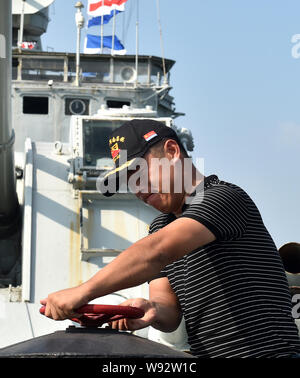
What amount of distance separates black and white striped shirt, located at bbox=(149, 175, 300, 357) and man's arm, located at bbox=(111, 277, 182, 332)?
200 mm

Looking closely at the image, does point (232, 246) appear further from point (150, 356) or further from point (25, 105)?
point (25, 105)

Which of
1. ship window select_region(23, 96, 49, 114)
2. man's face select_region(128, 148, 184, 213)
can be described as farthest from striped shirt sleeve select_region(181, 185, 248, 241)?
ship window select_region(23, 96, 49, 114)

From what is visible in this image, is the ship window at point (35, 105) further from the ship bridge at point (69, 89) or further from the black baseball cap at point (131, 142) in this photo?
the black baseball cap at point (131, 142)

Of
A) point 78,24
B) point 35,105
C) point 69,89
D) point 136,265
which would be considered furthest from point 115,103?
point 136,265

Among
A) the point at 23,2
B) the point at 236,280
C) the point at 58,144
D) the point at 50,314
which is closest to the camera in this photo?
the point at 50,314

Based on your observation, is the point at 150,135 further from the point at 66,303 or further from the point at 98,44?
the point at 98,44

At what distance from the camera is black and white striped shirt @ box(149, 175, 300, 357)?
2.29 m

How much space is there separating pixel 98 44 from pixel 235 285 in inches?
540

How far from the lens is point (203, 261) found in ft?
7.81

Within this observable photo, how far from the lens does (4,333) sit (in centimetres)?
632

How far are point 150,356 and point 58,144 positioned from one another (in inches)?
327

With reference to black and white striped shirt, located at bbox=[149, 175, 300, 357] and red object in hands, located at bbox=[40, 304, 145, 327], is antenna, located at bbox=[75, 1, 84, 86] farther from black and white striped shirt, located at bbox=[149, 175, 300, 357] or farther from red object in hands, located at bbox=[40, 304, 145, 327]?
red object in hands, located at bbox=[40, 304, 145, 327]

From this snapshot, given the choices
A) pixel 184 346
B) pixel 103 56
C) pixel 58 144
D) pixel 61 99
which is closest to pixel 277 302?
pixel 184 346

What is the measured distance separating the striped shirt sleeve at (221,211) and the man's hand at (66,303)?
0.35 metres
